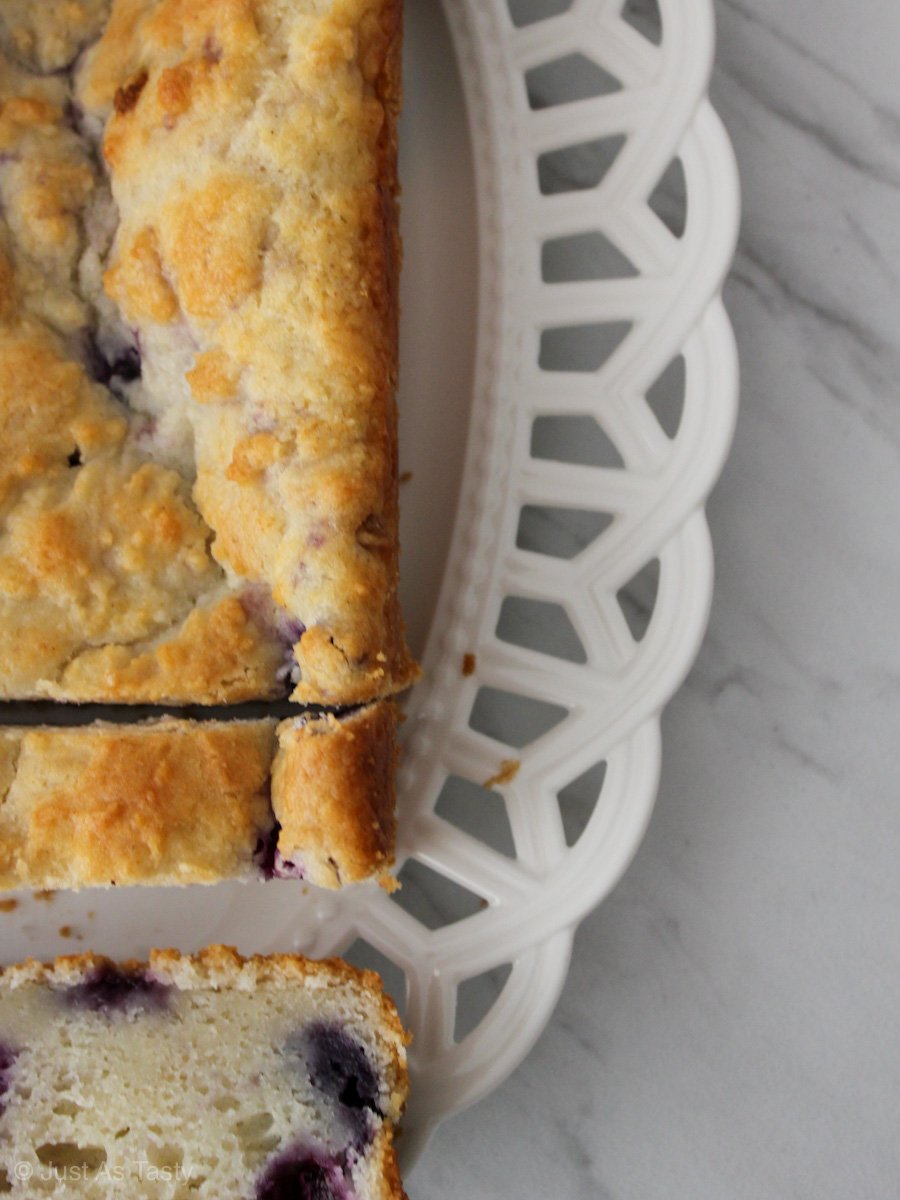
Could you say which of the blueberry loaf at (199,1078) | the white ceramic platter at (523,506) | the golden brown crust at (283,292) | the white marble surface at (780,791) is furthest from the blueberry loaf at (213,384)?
the white marble surface at (780,791)

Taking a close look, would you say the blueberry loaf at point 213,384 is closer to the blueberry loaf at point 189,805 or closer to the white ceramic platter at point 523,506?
the blueberry loaf at point 189,805

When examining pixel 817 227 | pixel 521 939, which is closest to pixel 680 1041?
pixel 521 939

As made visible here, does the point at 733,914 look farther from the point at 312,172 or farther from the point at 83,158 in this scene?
the point at 83,158

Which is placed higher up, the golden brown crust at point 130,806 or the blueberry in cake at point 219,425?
the blueberry in cake at point 219,425

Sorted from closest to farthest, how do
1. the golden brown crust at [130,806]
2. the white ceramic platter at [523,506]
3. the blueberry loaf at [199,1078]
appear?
the golden brown crust at [130,806] → the blueberry loaf at [199,1078] → the white ceramic platter at [523,506]

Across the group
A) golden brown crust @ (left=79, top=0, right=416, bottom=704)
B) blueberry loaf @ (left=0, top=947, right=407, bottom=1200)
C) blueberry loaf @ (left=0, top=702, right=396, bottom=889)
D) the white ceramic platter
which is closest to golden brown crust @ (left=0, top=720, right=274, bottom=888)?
blueberry loaf @ (left=0, top=702, right=396, bottom=889)

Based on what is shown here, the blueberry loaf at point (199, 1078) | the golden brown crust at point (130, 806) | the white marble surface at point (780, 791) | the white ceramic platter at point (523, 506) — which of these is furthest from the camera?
the white marble surface at point (780, 791)

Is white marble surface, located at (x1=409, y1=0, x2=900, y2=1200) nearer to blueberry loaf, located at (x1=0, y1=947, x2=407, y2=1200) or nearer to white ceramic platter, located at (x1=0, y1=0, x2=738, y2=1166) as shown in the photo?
white ceramic platter, located at (x1=0, y1=0, x2=738, y2=1166)
